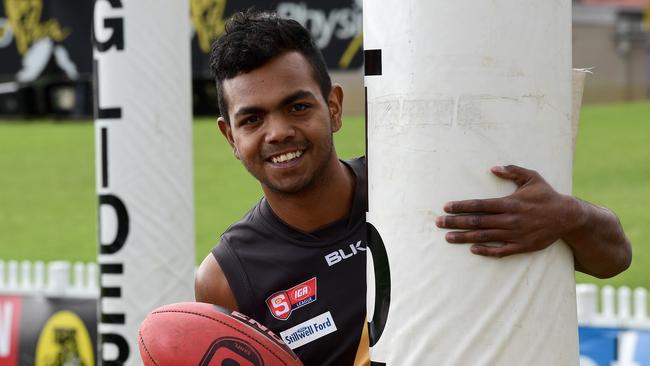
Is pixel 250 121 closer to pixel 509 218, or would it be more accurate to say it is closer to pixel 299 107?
pixel 299 107

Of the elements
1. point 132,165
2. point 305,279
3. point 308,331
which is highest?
point 132,165

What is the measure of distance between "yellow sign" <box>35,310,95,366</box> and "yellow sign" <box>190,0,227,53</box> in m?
11.3

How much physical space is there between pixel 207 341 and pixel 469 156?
93 cm

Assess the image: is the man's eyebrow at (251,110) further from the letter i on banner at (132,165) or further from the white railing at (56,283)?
the white railing at (56,283)

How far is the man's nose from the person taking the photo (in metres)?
2.72

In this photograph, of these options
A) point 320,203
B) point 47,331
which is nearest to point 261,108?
point 320,203

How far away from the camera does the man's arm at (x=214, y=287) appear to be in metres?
3.19

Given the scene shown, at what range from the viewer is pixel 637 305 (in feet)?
22.2

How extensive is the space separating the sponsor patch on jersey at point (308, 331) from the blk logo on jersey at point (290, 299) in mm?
43

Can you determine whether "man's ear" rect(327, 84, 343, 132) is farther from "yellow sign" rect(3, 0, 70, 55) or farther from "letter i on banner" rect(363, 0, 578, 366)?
"yellow sign" rect(3, 0, 70, 55)

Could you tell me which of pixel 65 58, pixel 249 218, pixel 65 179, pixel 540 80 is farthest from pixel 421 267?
pixel 65 58

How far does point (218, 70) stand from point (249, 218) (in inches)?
22.5

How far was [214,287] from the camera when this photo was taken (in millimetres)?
3221

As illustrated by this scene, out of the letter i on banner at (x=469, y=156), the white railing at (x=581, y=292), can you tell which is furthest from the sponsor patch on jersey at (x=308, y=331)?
the white railing at (x=581, y=292)
